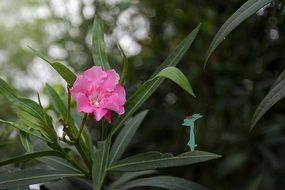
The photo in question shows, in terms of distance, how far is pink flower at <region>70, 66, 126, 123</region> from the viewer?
2.84 feet

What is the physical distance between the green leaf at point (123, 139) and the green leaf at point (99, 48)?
0.21m

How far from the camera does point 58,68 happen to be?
88cm

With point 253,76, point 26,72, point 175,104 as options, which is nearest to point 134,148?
point 175,104

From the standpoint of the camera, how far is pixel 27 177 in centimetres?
90

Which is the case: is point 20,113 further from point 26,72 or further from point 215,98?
point 26,72

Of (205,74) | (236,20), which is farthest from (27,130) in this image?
(205,74)

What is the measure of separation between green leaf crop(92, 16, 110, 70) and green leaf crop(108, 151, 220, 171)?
0.68 ft

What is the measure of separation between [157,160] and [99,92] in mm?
174

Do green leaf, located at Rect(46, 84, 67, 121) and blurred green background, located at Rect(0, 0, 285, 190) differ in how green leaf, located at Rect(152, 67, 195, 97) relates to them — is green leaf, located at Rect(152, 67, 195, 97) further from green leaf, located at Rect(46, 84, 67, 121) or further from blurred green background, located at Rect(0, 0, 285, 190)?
blurred green background, located at Rect(0, 0, 285, 190)

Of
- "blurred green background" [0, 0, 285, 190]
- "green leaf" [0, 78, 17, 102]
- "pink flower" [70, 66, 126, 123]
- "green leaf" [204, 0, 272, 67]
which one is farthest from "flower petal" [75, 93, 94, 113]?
"blurred green background" [0, 0, 285, 190]

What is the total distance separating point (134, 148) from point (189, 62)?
1.43 feet

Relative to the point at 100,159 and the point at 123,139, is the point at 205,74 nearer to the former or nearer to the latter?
the point at 123,139

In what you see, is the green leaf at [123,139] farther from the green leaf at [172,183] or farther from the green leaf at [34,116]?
the green leaf at [34,116]

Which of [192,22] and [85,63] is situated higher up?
[192,22]
